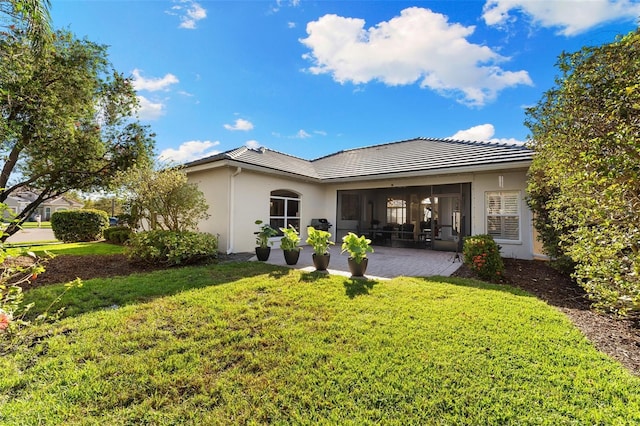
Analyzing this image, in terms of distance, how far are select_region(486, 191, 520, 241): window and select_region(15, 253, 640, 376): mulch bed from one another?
4.15ft

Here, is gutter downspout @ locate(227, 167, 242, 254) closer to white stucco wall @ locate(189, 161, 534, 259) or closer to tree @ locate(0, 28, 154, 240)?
white stucco wall @ locate(189, 161, 534, 259)

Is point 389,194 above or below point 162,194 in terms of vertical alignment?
above

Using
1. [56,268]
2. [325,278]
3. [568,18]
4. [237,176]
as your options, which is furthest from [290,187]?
[568,18]


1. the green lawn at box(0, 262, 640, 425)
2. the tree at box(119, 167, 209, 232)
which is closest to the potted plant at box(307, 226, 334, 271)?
the green lawn at box(0, 262, 640, 425)

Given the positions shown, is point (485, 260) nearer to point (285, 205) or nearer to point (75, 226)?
point (285, 205)

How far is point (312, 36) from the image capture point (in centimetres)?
953

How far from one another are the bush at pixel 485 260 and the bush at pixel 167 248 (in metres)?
7.61

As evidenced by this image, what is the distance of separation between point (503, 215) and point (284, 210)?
8.80 m

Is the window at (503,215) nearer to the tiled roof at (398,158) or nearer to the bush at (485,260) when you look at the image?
the tiled roof at (398,158)

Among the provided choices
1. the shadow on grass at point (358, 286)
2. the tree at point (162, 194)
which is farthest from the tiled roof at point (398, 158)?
the shadow on grass at point (358, 286)

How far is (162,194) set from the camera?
28.0 feet

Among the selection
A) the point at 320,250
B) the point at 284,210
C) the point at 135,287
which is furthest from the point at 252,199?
the point at 135,287

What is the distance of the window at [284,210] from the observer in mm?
11874

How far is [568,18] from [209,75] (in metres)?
10.8
